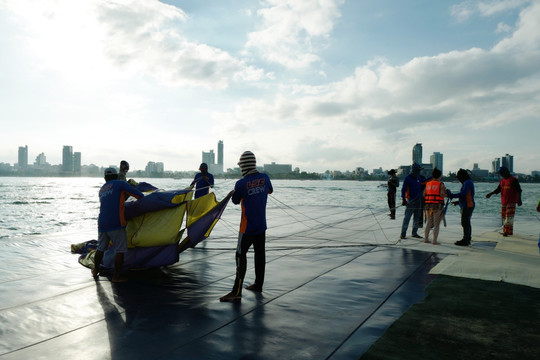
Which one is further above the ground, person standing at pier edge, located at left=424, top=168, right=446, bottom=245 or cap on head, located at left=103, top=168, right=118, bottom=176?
cap on head, located at left=103, top=168, right=118, bottom=176

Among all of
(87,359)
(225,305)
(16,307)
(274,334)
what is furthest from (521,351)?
(16,307)

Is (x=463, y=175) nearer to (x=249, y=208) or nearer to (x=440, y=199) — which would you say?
(x=440, y=199)

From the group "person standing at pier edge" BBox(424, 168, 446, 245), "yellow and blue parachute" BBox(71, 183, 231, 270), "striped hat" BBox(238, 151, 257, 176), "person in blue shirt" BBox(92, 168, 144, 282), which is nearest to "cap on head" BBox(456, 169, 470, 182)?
"person standing at pier edge" BBox(424, 168, 446, 245)

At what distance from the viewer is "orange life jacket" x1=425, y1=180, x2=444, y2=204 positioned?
31.5 ft

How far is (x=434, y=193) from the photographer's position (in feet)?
31.7

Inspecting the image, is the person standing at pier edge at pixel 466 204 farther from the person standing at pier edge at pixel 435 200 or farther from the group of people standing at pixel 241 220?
the group of people standing at pixel 241 220

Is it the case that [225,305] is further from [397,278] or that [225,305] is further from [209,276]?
[397,278]

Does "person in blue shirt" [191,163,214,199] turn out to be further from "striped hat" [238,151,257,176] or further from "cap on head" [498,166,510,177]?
"cap on head" [498,166,510,177]

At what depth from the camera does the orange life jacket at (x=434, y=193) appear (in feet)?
31.5

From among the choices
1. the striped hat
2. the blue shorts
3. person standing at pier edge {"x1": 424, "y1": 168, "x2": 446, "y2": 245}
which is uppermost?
the striped hat

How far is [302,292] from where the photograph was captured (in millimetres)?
5441

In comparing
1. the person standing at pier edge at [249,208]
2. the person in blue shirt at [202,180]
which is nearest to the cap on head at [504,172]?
the person in blue shirt at [202,180]

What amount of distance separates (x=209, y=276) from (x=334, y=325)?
2865 mm

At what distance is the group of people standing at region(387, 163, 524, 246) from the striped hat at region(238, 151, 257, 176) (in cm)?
610
